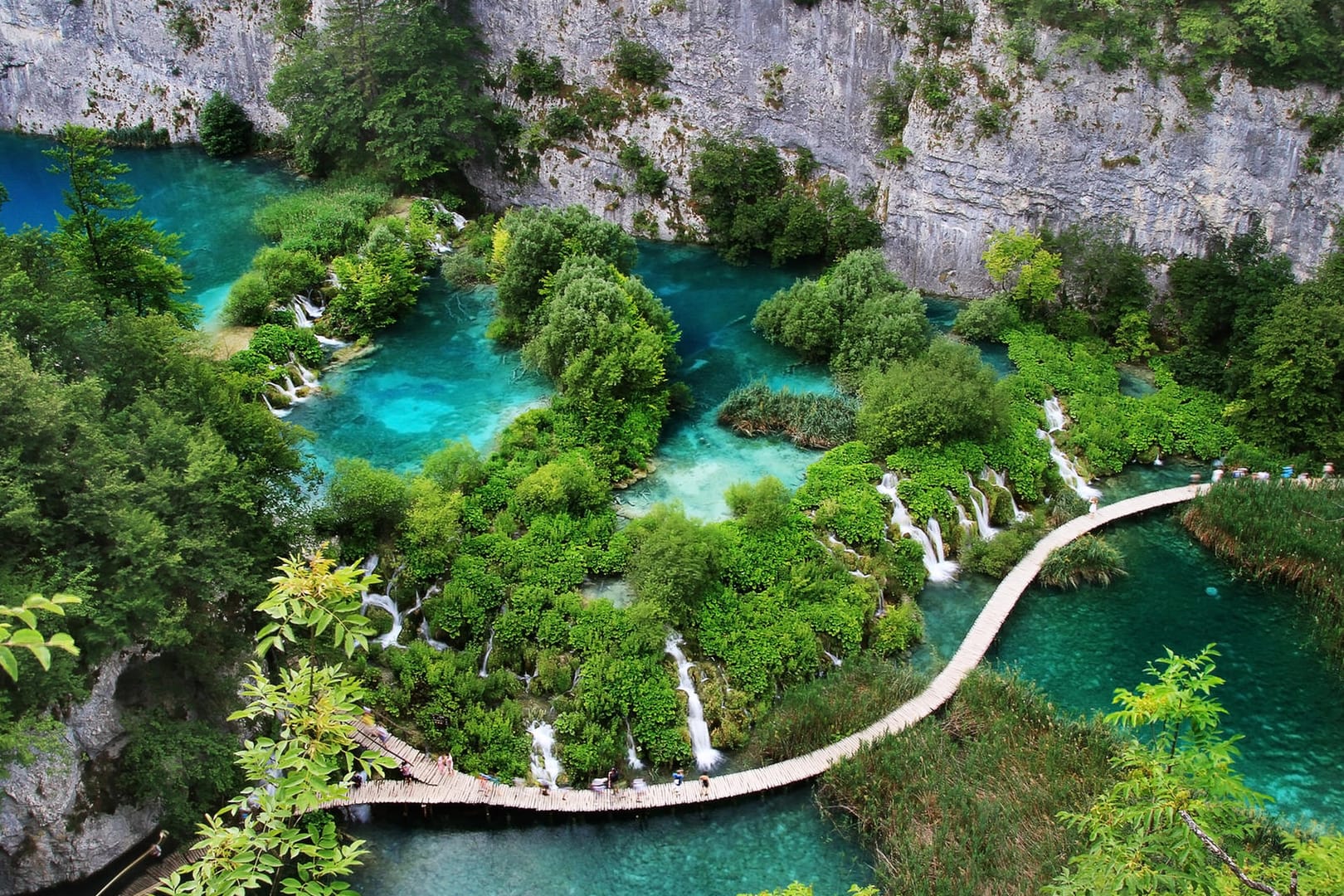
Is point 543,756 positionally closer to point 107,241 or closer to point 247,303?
point 107,241

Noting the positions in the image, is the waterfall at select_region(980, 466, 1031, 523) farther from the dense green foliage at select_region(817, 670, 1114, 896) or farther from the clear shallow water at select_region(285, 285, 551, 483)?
the clear shallow water at select_region(285, 285, 551, 483)

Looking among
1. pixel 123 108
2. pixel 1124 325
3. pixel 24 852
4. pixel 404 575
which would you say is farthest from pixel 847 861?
pixel 123 108

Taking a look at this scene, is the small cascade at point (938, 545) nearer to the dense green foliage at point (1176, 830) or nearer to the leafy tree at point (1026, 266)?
the leafy tree at point (1026, 266)

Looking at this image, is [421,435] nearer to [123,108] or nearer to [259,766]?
[259,766]

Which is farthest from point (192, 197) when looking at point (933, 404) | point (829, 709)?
point (829, 709)

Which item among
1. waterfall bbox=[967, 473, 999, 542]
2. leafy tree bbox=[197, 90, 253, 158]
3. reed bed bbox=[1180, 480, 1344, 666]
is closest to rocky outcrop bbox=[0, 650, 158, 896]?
waterfall bbox=[967, 473, 999, 542]
